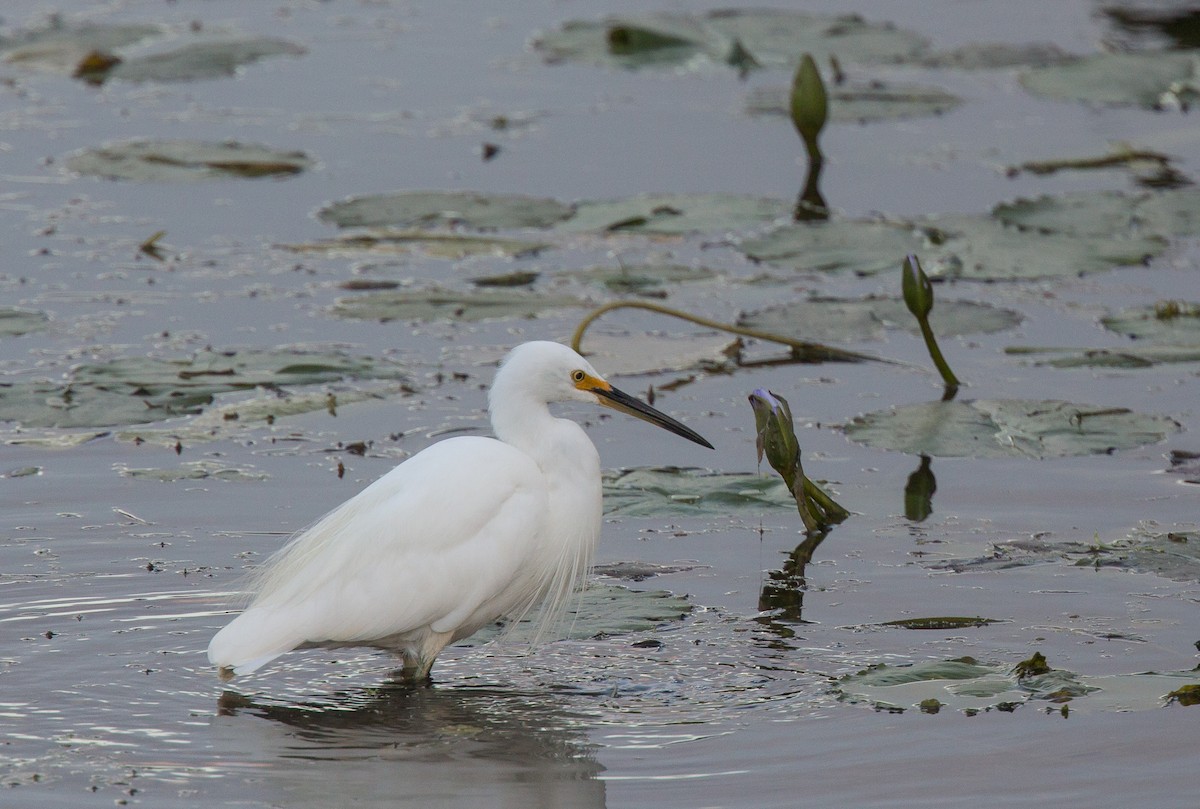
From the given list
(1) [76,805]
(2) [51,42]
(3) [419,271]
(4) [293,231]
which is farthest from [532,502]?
(2) [51,42]

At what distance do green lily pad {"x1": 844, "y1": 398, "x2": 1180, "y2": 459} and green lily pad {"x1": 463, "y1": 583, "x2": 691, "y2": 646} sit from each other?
4.86ft

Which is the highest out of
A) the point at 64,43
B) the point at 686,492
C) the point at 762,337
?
the point at 64,43

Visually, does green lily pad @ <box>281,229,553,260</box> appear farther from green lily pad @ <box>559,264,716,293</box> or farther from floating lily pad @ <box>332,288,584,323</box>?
floating lily pad @ <box>332,288,584,323</box>

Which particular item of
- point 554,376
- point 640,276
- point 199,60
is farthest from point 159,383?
point 199,60

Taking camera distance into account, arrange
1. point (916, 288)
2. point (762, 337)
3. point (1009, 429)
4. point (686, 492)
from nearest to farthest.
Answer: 1. point (686, 492)
2. point (1009, 429)
3. point (916, 288)
4. point (762, 337)

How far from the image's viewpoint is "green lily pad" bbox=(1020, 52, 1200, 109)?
11828 mm

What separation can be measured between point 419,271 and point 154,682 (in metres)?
4.37

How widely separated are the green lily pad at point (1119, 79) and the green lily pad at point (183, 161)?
5170mm

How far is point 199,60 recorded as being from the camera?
12.5 m

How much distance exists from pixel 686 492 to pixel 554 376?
987mm

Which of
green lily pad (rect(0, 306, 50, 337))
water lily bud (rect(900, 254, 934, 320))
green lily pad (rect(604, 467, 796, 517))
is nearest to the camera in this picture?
green lily pad (rect(604, 467, 796, 517))

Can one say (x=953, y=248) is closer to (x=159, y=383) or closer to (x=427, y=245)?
(x=427, y=245)

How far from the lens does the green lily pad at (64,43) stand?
12938mm

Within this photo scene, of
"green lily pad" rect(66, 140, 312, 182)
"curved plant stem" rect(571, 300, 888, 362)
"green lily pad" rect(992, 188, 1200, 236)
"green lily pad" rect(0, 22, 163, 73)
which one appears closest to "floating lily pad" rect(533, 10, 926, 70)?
"green lily pad" rect(66, 140, 312, 182)
